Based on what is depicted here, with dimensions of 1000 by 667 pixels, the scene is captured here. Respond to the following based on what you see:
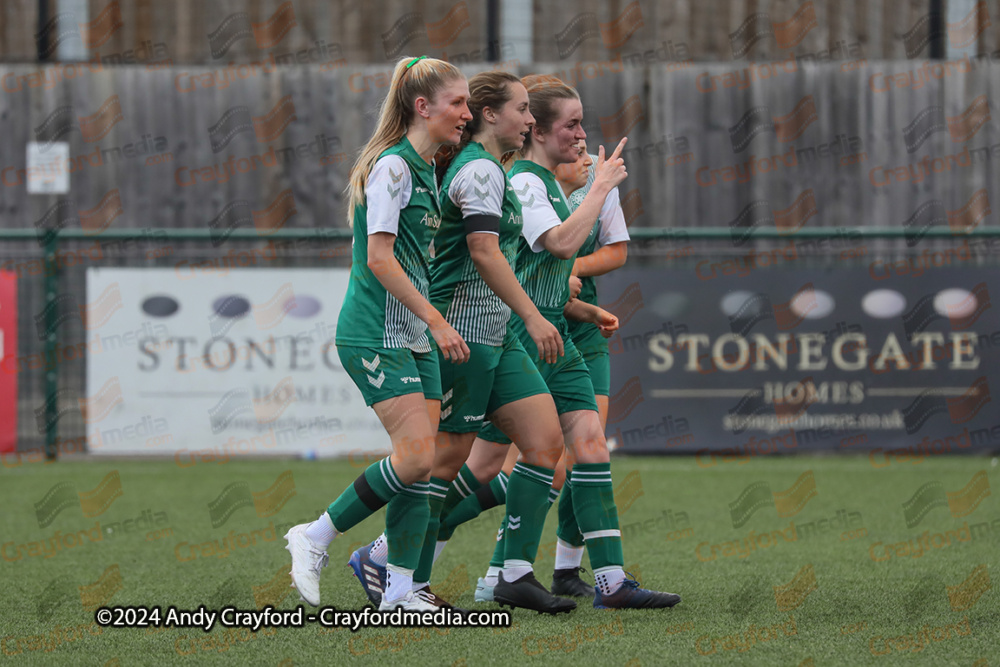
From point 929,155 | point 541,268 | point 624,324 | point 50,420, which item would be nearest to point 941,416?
point 624,324

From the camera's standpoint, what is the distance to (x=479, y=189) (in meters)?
4.22

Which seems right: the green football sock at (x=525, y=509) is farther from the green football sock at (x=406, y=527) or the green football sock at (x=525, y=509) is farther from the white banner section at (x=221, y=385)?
the white banner section at (x=221, y=385)

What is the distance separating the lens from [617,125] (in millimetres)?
13945

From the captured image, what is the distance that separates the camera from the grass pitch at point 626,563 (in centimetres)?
392

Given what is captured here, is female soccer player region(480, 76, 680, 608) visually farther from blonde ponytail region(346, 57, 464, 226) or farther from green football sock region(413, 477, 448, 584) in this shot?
blonde ponytail region(346, 57, 464, 226)

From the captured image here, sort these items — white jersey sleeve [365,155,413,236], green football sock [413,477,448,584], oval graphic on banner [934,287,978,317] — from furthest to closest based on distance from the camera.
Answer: oval graphic on banner [934,287,978,317] < green football sock [413,477,448,584] < white jersey sleeve [365,155,413,236]

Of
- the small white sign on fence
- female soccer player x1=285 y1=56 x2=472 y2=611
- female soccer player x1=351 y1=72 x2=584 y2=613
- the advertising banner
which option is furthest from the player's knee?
the small white sign on fence

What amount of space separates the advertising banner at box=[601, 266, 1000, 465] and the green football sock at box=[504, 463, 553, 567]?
5.74 metres

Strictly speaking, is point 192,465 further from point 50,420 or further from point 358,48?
point 358,48

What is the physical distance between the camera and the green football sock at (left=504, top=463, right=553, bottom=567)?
4.62m

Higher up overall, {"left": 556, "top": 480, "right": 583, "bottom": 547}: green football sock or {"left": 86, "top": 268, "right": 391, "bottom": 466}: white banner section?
{"left": 556, "top": 480, "right": 583, "bottom": 547}: green football sock

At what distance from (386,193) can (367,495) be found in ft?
3.38

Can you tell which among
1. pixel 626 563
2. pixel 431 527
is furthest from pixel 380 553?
pixel 626 563

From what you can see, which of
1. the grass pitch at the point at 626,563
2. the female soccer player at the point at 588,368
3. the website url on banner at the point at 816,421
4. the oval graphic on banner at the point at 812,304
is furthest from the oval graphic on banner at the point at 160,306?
A: the female soccer player at the point at 588,368
